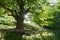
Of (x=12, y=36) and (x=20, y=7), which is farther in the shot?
(x=20, y=7)

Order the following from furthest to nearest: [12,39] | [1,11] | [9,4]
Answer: [1,11]
[9,4]
[12,39]

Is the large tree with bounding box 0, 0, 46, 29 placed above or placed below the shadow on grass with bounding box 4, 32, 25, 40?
above

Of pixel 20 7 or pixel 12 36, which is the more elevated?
pixel 20 7

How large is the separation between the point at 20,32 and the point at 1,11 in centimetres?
290

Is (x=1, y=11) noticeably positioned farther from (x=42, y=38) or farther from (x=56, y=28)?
(x=56, y=28)

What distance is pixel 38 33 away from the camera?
65.5ft

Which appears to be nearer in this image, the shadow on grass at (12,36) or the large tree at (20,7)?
the shadow on grass at (12,36)

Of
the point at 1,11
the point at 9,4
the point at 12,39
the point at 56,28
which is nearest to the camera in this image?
the point at 12,39

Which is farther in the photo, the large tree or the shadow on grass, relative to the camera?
the large tree

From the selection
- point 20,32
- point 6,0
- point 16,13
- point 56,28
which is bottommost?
point 56,28

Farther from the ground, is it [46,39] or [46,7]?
[46,7]

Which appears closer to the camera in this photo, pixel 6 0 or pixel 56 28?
pixel 6 0

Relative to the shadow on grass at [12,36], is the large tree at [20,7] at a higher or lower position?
higher

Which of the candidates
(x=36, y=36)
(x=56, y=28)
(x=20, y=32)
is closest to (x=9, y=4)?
(x=20, y=32)
